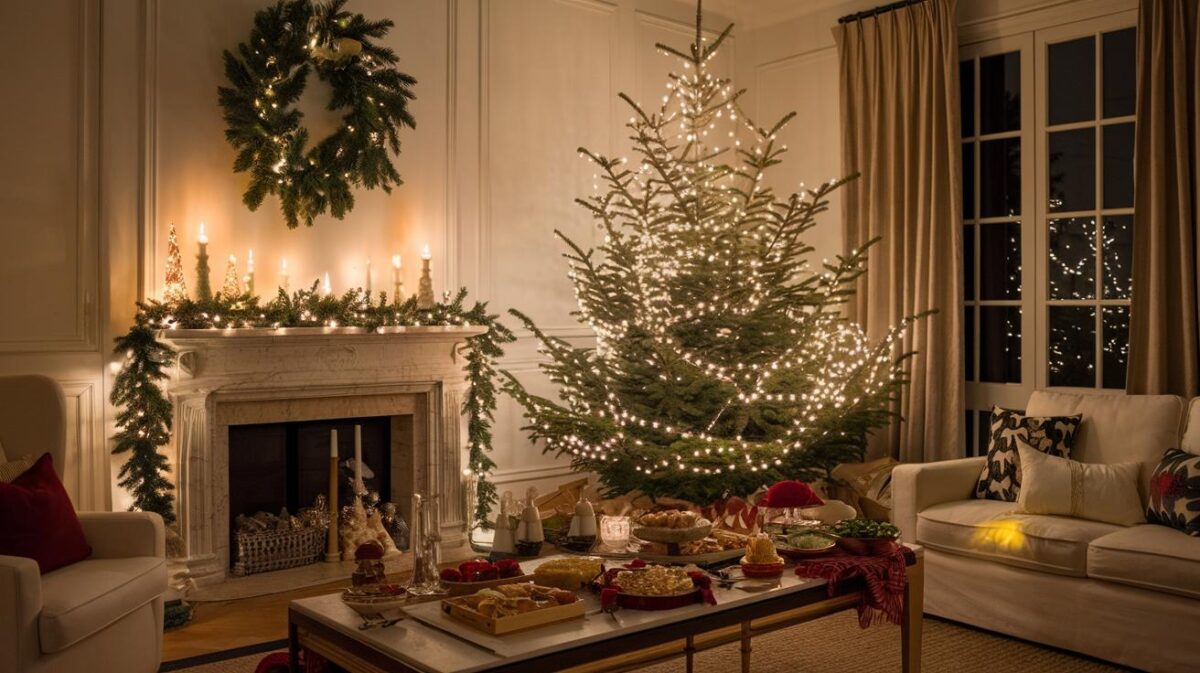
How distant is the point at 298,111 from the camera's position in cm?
502

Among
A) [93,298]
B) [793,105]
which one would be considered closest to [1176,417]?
[793,105]

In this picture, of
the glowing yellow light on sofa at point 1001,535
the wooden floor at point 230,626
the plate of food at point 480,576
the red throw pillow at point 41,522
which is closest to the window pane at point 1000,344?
the glowing yellow light on sofa at point 1001,535

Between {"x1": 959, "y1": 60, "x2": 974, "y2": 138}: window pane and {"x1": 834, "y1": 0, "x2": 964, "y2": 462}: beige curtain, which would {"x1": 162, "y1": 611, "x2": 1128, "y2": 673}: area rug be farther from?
{"x1": 959, "y1": 60, "x2": 974, "y2": 138}: window pane

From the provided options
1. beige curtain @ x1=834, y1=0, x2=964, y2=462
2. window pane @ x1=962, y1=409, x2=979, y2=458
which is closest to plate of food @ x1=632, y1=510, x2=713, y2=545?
beige curtain @ x1=834, y1=0, x2=964, y2=462

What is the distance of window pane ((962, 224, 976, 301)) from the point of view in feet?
19.7

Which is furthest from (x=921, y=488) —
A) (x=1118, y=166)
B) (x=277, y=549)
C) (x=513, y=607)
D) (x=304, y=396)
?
(x=277, y=549)

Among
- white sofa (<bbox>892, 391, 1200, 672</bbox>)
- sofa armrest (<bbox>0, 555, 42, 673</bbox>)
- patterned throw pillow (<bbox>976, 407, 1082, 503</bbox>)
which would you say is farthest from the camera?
patterned throw pillow (<bbox>976, 407, 1082, 503</bbox>)

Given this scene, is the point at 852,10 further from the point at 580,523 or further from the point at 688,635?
the point at 688,635

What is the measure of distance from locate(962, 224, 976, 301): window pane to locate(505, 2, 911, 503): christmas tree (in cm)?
87

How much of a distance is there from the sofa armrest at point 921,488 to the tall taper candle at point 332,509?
268 cm

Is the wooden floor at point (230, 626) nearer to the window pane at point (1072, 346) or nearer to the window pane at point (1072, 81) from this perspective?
the window pane at point (1072, 346)

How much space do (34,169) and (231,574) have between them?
2.00 metres

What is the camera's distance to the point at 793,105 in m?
7.00

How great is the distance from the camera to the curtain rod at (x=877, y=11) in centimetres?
614
